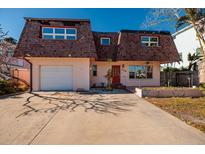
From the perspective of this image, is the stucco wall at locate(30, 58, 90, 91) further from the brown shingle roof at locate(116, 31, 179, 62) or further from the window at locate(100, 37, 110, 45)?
the window at locate(100, 37, 110, 45)

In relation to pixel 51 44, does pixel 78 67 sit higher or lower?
lower

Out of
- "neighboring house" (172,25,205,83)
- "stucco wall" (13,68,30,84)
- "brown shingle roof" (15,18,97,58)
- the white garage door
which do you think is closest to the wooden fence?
"neighboring house" (172,25,205,83)

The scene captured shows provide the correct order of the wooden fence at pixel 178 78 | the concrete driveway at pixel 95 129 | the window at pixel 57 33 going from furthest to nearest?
1. the wooden fence at pixel 178 78
2. the window at pixel 57 33
3. the concrete driveway at pixel 95 129

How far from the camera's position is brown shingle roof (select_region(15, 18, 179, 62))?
12.9 m

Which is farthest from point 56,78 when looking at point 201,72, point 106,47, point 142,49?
point 201,72

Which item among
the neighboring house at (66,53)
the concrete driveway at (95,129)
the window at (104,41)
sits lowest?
the concrete driveway at (95,129)

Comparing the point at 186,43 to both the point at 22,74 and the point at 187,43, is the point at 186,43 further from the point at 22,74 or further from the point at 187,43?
the point at 22,74

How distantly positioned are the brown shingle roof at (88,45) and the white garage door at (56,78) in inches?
55.5

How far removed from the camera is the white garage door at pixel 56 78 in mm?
13539

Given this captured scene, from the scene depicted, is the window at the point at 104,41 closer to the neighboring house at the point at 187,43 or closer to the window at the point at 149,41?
the window at the point at 149,41

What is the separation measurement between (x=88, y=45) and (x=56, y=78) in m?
4.21

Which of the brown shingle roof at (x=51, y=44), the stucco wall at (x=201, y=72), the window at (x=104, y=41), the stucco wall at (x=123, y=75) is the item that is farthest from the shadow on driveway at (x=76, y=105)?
the stucco wall at (x=201, y=72)

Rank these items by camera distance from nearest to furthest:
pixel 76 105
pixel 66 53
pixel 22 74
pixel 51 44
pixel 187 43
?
1. pixel 76 105
2. pixel 66 53
3. pixel 51 44
4. pixel 22 74
5. pixel 187 43

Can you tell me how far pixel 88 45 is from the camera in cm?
1344
